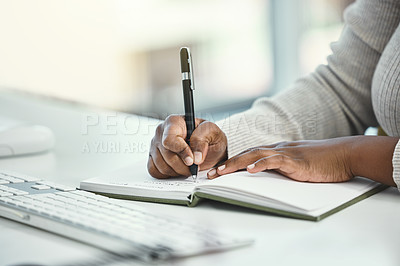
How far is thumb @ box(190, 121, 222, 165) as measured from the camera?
2.63ft

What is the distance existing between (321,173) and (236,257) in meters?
0.29

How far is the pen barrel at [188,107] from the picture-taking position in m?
0.84

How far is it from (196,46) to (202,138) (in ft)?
8.75

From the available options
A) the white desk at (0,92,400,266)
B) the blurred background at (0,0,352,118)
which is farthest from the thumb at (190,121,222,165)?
the blurred background at (0,0,352,118)

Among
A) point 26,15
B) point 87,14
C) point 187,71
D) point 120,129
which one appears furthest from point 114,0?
point 187,71

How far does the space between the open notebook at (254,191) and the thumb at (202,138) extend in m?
0.04

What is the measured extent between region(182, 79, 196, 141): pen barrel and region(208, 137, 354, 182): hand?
8 cm

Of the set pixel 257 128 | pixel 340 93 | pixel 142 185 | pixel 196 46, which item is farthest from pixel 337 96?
pixel 196 46

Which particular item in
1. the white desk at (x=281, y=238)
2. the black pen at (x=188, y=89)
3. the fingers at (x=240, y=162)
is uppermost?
the black pen at (x=188, y=89)

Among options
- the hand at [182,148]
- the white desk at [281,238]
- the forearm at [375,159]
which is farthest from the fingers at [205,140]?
the forearm at [375,159]

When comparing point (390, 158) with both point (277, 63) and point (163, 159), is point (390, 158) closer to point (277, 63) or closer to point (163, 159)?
point (163, 159)

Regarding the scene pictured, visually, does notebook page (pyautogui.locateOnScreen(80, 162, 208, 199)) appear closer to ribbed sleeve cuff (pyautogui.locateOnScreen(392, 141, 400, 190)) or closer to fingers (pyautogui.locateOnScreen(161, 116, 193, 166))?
fingers (pyautogui.locateOnScreen(161, 116, 193, 166))

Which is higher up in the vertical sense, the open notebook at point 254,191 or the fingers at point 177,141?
the fingers at point 177,141

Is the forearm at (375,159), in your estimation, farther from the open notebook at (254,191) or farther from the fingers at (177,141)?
the fingers at (177,141)
